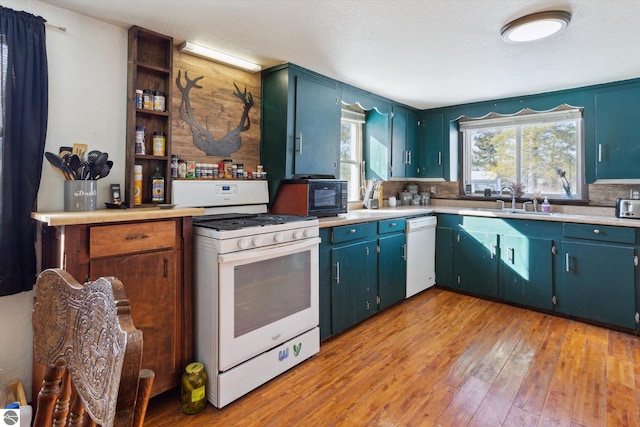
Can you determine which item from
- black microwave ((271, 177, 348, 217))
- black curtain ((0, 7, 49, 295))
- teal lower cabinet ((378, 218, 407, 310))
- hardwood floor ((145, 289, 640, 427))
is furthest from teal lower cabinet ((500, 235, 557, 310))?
black curtain ((0, 7, 49, 295))

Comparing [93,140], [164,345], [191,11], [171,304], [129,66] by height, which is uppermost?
[191,11]

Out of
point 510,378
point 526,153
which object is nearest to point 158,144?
point 510,378

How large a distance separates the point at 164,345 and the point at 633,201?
377cm

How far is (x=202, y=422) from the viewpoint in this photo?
5.89ft

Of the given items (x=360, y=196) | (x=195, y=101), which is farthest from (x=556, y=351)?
(x=195, y=101)

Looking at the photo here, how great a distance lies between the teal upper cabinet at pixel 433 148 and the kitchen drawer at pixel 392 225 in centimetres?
124

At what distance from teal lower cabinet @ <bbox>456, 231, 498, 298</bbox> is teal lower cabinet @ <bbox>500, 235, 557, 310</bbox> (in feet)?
0.28

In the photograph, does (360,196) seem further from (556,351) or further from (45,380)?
(45,380)

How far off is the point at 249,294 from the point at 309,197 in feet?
3.33

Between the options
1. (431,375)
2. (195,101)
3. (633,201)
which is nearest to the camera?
(431,375)

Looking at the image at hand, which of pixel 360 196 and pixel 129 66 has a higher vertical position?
pixel 129 66

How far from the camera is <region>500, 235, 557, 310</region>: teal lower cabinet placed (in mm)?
3274

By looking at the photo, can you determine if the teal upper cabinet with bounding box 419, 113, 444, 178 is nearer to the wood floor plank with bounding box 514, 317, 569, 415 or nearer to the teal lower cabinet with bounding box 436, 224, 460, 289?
the teal lower cabinet with bounding box 436, 224, 460, 289

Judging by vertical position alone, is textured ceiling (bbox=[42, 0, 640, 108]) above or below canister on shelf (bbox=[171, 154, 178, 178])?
above
